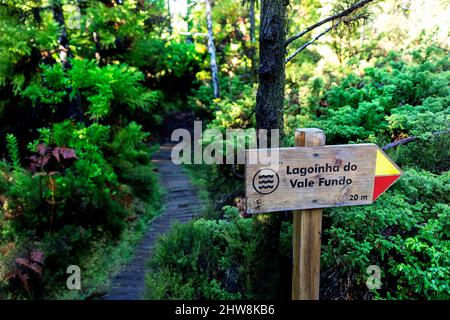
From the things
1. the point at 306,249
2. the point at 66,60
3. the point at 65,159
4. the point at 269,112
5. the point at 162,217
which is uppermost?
the point at 66,60

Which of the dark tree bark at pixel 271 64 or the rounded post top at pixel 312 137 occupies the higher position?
the dark tree bark at pixel 271 64

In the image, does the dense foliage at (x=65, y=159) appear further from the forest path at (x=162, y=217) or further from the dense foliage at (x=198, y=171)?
the forest path at (x=162, y=217)

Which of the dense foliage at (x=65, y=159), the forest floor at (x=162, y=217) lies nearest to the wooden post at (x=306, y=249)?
the forest floor at (x=162, y=217)

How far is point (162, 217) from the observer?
6.61 meters

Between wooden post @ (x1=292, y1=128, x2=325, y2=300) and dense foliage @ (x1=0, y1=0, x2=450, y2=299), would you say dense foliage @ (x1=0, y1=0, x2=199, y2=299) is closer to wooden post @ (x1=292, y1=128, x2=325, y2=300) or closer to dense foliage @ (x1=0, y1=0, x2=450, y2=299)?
dense foliage @ (x1=0, y1=0, x2=450, y2=299)

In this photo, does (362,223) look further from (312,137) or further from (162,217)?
(162,217)

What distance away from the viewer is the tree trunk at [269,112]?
310cm

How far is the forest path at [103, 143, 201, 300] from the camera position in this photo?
476 centimetres

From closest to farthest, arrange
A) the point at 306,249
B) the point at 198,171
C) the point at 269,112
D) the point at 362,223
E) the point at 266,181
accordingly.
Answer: the point at 266,181
the point at 306,249
the point at 362,223
the point at 269,112
the point at 198,171

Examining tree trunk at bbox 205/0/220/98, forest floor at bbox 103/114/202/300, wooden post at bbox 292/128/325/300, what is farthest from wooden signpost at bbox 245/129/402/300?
tree trunk at bbox 205/0/220/98

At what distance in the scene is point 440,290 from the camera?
268 cm

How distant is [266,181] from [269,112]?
3.37 feet

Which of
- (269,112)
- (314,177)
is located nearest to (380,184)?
(314,177)

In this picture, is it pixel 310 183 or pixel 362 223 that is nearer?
pixel 310 183
